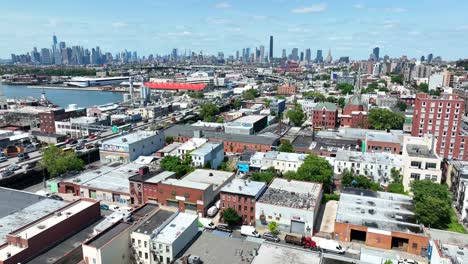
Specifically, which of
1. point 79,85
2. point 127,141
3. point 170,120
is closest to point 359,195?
point 127,141

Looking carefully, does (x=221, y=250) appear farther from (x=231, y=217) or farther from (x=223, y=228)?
(x=231, y=217)

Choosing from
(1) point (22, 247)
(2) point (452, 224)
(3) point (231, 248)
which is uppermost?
(1) point (22, 247)

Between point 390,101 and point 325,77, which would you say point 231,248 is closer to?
point 390,101

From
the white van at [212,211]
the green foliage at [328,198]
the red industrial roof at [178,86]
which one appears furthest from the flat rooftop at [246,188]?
the red industrial roof at [178,86]

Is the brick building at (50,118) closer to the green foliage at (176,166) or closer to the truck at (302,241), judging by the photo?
the green foliage at (176,166)

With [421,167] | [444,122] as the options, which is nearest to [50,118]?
[421,167]

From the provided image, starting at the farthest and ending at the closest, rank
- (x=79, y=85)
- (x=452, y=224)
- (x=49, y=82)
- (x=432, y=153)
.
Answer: (x=49, y=82) < (x=79, y=85) < (x=432, y=153) < (x=452, y=224)
